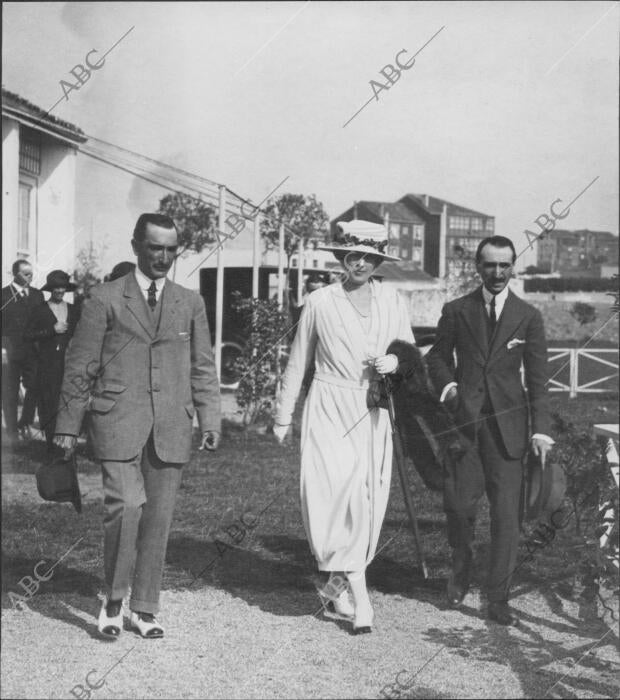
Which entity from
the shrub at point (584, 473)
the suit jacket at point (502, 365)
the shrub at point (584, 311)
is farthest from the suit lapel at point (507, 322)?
the shrub at point (584, 311)

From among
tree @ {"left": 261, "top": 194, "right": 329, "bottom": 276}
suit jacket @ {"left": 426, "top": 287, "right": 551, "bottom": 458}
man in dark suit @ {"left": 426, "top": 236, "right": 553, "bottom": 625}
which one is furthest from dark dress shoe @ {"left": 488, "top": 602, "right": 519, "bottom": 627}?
tree @ {"left": 261, "top": 194, "right": 329, "bottom": 276}

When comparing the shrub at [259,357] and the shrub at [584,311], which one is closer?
the shrub at [259,357]

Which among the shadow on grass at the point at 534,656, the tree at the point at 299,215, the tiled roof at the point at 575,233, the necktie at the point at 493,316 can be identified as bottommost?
the shadow on grass at the point at 534,656

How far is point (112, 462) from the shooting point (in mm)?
4148

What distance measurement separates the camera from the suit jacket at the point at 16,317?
12.9ft

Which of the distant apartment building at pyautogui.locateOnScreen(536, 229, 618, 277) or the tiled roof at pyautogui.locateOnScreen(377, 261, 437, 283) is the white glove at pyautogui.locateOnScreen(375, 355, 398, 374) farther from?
the tiled roof at pyautogui.locateOnScreen(377, 261, 437, 283)

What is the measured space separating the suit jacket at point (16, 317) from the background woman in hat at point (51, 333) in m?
0.05

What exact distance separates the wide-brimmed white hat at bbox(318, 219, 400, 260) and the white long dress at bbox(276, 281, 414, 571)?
22 cm

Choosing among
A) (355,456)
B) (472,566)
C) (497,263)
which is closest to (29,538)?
(355,456)

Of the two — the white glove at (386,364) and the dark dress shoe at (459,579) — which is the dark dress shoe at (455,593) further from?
the white glove at (386,364)

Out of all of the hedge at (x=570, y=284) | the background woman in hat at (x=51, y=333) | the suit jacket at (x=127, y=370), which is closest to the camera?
the suit jacket at (x=127, y=370)

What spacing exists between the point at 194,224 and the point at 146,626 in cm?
181

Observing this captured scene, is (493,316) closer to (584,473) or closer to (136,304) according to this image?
(584,473)

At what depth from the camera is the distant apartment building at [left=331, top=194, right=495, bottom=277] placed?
16.1ft
